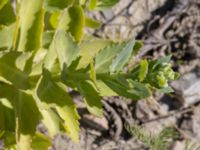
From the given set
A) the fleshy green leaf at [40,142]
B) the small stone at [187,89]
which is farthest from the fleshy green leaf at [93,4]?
the small stone at [187,89]

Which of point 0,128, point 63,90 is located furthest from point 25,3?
point 0,128

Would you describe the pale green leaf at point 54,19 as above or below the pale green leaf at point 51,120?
above

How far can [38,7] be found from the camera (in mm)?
1957

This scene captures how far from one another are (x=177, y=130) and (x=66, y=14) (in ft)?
4.31

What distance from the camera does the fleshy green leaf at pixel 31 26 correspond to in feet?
6.38

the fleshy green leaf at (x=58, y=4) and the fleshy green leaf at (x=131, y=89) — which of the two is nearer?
the fleshy green leaf at (x=131, y=89)

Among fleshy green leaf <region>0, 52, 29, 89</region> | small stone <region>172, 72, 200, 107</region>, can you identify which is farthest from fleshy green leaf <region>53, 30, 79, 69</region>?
small stone <region>172, 72, 200, 107</region>

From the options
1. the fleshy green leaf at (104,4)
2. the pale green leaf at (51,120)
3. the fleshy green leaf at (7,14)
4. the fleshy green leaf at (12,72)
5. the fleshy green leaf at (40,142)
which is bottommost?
the fleshy green leaf at (40,142)

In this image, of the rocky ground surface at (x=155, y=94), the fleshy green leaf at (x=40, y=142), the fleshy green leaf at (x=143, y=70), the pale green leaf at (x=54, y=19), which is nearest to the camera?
the fleshy green leaf at (x=143, y=70)

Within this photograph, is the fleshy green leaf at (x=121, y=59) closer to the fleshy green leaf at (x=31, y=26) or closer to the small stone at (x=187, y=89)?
the fleshy green leaf at (x=31, y=26)

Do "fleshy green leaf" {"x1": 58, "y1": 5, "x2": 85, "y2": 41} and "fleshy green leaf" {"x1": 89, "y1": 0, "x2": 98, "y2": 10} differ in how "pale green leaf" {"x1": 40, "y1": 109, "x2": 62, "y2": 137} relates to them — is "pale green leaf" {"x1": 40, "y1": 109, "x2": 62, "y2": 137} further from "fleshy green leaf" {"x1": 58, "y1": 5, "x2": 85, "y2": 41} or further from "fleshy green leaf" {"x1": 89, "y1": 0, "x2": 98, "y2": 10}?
"fleshy green leaf" {"x1": 89, "y1": 0, "x2": 98, "y2": 10}

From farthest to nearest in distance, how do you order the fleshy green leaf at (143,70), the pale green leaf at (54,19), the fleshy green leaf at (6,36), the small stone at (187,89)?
the small stone at (187,89)
the pale green leaf at (54,19)
the fleshy green leaf at (6,36)
the fleshy green leaf at (143,70)

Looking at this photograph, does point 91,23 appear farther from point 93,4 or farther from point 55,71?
point 55,71

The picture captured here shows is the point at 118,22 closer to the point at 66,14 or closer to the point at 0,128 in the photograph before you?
the point at 66,14
